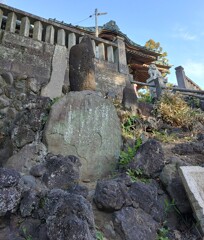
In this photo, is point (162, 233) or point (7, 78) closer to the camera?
point (162, 233)

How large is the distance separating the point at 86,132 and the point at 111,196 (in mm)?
1571

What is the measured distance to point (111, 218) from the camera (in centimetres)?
257

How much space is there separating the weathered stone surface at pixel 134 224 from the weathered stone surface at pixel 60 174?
0.71m

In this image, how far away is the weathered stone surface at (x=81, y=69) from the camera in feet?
15.7

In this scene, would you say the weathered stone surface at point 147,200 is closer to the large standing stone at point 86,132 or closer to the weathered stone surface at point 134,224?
Result: the weathered stone surface at point 134,224

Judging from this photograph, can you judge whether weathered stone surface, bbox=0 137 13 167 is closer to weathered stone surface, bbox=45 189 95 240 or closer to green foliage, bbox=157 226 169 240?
weathered stone surface, bbox=45 189 95 240

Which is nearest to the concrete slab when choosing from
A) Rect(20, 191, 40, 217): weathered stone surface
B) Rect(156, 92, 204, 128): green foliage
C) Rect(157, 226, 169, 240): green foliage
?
Rect(157, 226, 169, 240): green foliage

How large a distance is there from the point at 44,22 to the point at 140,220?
658 cm

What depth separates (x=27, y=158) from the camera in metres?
3.43

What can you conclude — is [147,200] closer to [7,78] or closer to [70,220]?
[70,220]

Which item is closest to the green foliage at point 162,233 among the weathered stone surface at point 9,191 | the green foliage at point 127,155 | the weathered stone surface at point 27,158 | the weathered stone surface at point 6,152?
the green foliage at point 127,155

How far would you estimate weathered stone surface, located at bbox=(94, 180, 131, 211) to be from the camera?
257cm

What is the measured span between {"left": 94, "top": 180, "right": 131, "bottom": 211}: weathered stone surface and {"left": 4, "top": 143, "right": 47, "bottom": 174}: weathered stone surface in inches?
45.6

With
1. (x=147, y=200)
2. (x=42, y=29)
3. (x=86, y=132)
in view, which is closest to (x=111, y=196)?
(x=147, y=200)
